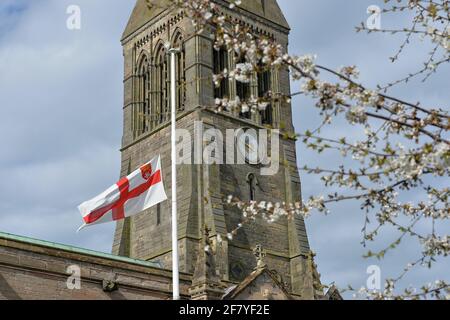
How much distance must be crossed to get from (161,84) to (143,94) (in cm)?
149

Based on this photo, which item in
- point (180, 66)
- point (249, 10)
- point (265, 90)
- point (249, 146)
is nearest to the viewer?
point (249, 146)

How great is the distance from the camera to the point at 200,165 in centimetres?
4625

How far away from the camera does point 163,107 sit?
170ft

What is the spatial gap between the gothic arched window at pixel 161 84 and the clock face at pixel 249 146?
484 cm

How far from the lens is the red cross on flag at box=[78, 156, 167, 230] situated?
2806 centimetres

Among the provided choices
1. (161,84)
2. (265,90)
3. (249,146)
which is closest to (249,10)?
(265,90)

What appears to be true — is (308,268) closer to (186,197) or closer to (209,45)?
(186,197)

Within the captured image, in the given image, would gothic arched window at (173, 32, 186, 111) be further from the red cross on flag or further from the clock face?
the red cross on flag

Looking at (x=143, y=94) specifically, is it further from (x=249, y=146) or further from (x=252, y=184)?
(x=252, y=184)

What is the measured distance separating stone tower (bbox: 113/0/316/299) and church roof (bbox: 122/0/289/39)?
90 mm

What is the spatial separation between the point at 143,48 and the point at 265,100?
4213 cm

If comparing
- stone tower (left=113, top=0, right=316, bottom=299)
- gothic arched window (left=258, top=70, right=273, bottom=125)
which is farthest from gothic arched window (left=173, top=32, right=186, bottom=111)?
gothic arched window (left=258, top=70, right=273, bottom=125)

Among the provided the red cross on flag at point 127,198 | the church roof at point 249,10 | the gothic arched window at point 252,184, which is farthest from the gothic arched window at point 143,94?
the red cross on flag at point 127,198
